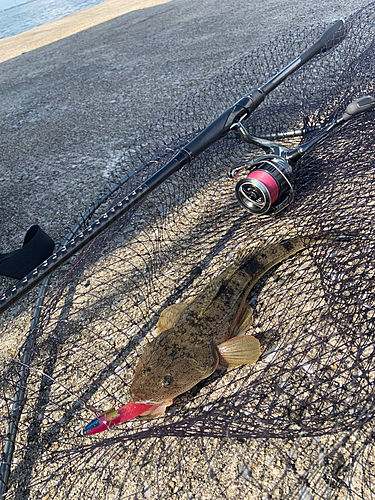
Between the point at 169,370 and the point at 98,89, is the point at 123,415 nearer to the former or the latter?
the point at 169,370

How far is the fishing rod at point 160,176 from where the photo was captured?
2.06 metres

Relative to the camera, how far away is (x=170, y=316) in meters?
2.40

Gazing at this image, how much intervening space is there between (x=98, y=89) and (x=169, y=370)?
618 centimetres

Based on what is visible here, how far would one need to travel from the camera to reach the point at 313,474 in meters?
1.71

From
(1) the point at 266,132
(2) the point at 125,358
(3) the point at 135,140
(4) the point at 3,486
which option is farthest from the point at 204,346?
(3) the point at 135,140

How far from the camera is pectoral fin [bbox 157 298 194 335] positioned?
2359mm

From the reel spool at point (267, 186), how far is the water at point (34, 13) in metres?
18.2

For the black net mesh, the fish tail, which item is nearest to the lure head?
the black net mesh

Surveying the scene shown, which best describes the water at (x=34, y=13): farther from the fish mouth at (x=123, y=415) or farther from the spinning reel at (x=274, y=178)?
the fish mouth at (x=123, y=415)

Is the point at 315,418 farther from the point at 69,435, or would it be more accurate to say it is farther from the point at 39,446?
the point at 39,446

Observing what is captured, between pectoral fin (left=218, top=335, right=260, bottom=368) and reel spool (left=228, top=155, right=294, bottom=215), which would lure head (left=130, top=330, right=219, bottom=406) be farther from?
reel spool (left=228, top=155, right=294, bottom=215)

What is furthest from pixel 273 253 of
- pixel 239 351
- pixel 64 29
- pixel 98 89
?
pixel 64 29

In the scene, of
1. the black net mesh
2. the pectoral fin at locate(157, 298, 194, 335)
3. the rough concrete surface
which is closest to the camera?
the black net mesh

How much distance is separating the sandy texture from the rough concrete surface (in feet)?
3.07
